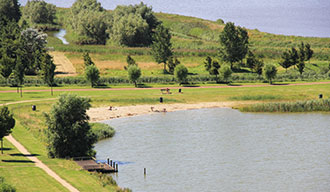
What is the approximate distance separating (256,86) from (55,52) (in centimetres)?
7926

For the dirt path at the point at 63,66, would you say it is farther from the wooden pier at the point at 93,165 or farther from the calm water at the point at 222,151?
the wooden pier at the point at 93,165

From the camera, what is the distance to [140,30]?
184m

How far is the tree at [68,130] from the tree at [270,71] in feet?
239

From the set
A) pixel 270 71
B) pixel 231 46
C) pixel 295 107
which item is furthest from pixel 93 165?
pixel 231 46

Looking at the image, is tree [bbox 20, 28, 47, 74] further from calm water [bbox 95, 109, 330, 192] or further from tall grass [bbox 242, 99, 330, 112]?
tall grass [bbox 242, 99, 330, 112]

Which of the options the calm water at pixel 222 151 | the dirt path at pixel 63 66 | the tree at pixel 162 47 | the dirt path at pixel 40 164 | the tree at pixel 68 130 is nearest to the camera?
the dirt path at pixel 40 164

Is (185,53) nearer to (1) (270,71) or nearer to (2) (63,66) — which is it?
(2) (63,66)

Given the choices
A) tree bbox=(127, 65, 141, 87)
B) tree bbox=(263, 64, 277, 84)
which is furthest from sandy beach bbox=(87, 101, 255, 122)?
tree bbox=(263, 64, 277, 84)

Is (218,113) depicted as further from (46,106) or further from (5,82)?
(5,82)

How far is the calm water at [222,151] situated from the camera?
56281 millimetres

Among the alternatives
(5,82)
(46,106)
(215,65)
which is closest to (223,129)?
(46,106)

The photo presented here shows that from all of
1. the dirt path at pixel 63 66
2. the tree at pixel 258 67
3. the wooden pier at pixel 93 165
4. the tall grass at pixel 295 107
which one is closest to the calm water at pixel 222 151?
the wooden pier at pixel 93 165

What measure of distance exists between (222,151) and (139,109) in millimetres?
34276

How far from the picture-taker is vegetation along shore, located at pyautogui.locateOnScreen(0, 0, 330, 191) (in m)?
61.6
